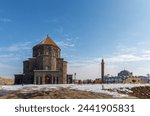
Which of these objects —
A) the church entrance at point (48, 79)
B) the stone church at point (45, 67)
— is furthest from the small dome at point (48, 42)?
the church entrance at point (48, 79)

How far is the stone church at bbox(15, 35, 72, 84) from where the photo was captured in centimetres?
6431

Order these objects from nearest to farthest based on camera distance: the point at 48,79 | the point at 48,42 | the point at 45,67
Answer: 1. the point at 48,79
2. the point at 45,67
3. the point at 48,42

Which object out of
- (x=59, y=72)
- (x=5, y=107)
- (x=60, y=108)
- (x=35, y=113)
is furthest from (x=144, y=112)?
(x=59, y=72)

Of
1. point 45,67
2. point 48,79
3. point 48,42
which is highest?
point 48,42

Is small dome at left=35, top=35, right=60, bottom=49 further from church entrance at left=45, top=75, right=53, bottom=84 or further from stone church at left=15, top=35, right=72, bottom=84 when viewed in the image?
church entrance at left=45, top=75, right=53, bottom=84

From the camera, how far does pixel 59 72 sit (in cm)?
6525

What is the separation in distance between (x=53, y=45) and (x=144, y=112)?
6105 centimetres

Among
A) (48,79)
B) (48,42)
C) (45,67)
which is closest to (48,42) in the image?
(48,42)

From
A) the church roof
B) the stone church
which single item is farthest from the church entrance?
the church roof

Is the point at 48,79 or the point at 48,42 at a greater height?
the point at 48,42

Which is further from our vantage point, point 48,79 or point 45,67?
point 45,67

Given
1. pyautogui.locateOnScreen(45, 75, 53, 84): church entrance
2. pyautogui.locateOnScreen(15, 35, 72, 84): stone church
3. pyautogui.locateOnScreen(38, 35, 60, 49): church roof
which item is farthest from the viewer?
pyautogui.locateOnScreen(38, 35, 60, 49): church roof

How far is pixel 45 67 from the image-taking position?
67.3 meters

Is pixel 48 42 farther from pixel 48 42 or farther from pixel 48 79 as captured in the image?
pixel 48 79
